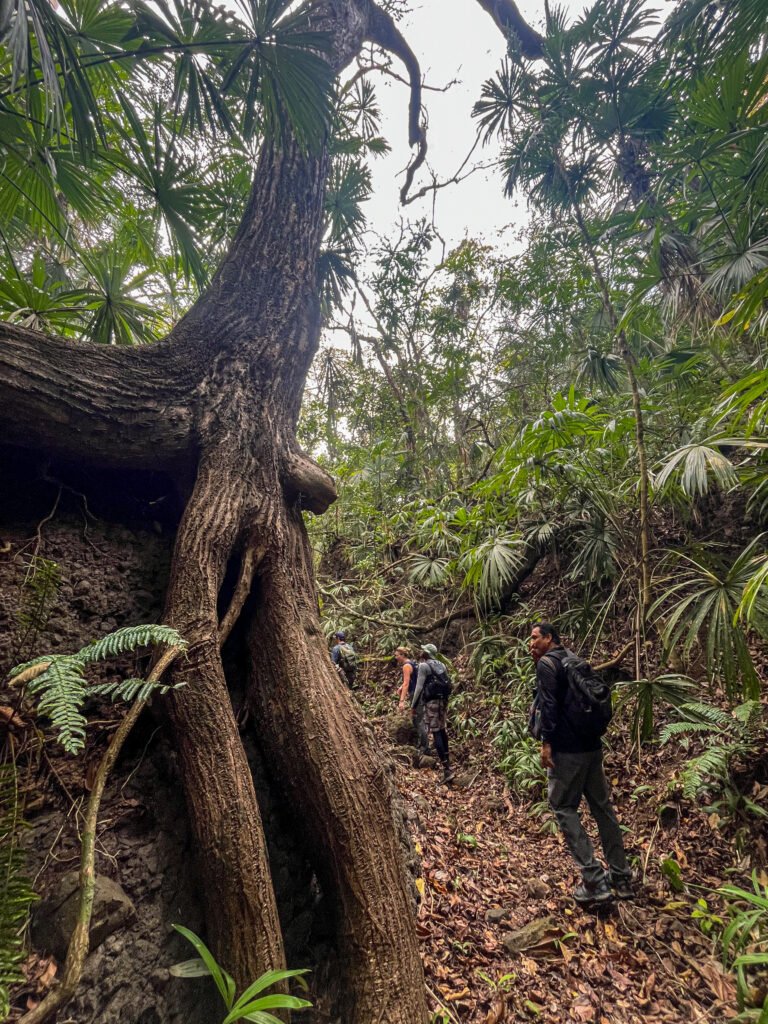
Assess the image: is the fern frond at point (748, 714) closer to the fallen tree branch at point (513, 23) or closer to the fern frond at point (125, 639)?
the fern frond at point (125, 639)

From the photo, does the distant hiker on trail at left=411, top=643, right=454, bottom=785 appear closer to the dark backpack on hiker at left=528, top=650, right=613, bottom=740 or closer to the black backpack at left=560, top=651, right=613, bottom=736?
the dark backpack on hiker at left=528, top=650, right=613, bottom=740

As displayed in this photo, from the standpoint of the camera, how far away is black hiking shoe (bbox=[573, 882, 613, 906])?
2443mm

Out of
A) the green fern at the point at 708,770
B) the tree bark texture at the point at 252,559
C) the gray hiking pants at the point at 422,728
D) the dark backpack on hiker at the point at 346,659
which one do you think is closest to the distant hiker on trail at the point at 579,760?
the green fern at the point at 708,770

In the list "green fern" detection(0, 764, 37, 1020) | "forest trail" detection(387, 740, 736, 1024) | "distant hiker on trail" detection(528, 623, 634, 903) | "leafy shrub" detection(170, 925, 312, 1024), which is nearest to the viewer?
"green fern" detection(0, 764, 37, 1020)

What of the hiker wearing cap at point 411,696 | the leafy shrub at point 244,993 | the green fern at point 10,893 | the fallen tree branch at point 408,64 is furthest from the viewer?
the fallen tree branch at point 408,64

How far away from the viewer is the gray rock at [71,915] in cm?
122

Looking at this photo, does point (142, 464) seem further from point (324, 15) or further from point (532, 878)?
point (324, 15)

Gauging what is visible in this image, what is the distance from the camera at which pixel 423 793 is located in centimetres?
407

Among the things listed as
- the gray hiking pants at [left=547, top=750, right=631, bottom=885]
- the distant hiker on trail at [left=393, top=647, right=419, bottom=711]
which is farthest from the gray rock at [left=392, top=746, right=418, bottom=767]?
the gray hiking pants at [left=547, top=750, right=631, bottom=885]

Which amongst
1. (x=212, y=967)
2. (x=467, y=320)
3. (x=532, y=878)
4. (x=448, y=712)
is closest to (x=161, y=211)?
(x=212, y=967)

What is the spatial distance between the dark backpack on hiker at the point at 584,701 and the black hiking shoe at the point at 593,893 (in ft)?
2.58

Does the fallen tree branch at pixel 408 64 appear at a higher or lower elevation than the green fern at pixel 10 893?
higher

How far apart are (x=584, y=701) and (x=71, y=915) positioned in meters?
2.59

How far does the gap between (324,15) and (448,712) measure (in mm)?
7122
